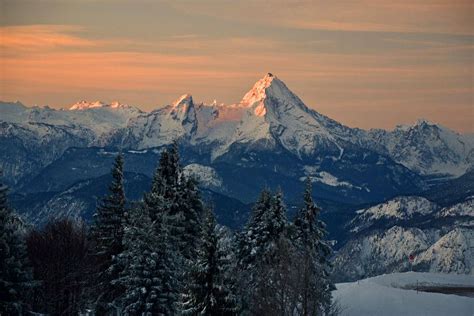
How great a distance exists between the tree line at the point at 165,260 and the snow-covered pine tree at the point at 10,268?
6 cm

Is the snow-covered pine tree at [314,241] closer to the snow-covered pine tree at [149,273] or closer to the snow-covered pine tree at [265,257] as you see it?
the snow-covered pine tree at [265,257]

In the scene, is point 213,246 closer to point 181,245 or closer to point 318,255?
point 181,245

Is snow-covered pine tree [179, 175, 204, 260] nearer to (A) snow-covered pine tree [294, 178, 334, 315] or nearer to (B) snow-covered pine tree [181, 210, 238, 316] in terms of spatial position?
(A) snow-covered pine tree [294, 178, 334, 315]

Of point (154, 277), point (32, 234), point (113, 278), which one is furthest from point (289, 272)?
point (32, 234)

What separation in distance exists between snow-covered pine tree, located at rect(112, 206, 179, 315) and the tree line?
62 millimetres

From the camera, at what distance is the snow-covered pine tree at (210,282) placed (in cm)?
5453

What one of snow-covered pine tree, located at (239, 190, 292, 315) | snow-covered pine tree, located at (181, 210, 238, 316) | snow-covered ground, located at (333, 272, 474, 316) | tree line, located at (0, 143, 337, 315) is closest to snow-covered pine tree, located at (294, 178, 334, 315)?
tree line, located at (0, 143, 337, 315)

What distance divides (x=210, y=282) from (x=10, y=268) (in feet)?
36.8

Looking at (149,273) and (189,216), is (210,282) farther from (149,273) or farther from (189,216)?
(189,216)

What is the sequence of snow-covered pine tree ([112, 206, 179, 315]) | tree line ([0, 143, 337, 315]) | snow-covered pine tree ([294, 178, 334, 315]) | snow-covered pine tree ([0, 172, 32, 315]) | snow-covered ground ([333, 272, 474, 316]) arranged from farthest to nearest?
snow-covered ground ([333, 272, 474, 316]) < snow-covered pine tree ([294, 178, 334, 315]) < snow-covered pine tree ([112, 206, 179, 315]) < tree line ([0, 143, 337, 315]) < snow-covered pine tree ([0, 172, 32, 315])

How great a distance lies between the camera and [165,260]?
57.4m

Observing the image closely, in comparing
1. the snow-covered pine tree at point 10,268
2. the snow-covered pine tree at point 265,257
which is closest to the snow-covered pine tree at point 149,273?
the snow-covered pine tree at point 265,257

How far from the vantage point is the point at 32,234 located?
65375mm

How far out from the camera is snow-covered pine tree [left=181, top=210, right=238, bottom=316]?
179ft
